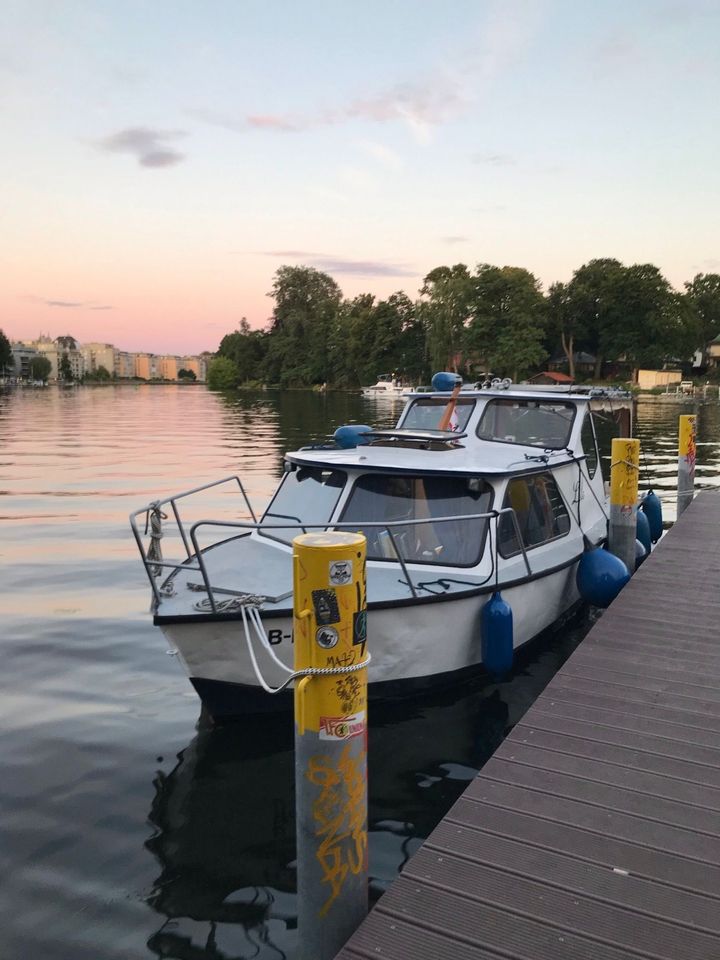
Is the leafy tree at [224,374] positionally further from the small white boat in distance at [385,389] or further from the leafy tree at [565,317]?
the leafy tree at [565,317]

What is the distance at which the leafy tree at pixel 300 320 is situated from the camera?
11875 centimetres

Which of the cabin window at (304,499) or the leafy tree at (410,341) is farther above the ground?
the leafy tree at (410,341)

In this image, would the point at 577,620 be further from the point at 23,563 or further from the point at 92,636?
the point at 23,563

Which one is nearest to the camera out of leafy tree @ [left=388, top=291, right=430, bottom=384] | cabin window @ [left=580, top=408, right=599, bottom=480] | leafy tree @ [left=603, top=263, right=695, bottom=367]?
cabin window @ [left=580, top=408, right=599, bottom=480]

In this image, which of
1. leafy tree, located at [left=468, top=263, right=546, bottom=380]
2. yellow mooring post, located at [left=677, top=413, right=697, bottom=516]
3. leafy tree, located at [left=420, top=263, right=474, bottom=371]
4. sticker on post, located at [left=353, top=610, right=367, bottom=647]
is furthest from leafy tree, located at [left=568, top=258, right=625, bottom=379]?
sticker on post, located at [left=353, top=610, right=367, bottom=647]

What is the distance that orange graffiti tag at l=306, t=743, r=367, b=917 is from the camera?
3719mm

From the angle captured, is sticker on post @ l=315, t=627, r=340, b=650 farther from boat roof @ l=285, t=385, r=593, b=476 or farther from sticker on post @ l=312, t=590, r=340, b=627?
boat roof @ l=285, t=385, r=593, b=476

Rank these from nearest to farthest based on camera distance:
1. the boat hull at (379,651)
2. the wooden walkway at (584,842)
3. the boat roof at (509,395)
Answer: the wooden walkway at (584,842) → the boat hull at (379,651) → the boat roof at (509,395)

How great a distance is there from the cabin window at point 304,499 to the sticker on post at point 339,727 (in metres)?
4.43

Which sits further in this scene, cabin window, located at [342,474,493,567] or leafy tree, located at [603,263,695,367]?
leafy tree, located at [603,263,695,367]

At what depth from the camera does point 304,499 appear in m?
8.59

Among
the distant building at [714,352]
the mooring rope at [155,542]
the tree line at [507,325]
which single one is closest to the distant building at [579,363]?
the tree line at [507,325]

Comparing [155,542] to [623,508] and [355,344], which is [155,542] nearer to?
[623,508]

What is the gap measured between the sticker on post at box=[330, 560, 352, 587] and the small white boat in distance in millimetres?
90524
